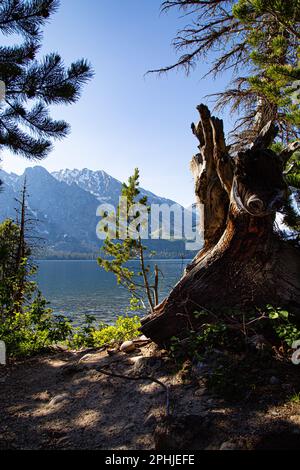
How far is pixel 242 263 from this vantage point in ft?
16.4

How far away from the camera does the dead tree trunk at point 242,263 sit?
4.52 meters

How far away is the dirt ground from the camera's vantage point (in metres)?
2.90

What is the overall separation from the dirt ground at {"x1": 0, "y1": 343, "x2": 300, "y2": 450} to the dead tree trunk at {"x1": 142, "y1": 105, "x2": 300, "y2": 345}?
0.74 m

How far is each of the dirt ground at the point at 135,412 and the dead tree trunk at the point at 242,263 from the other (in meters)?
0.74

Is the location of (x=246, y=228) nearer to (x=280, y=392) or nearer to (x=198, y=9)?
(x=280, y=392)

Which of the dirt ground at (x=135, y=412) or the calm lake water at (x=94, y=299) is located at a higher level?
the dirt ground at (x=135, y=412)

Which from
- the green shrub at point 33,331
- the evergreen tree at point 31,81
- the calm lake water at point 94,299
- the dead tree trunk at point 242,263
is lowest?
the calm lake water at point 94,299

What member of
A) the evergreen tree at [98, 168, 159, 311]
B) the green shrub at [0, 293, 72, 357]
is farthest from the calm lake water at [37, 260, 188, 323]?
the evergreen tree at [98, 168, 159, 311]

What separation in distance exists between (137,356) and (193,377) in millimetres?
1379

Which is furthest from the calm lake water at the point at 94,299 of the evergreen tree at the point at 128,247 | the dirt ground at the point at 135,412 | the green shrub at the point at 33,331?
the dirt ground at the point at 135,412

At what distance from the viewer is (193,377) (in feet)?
13.9

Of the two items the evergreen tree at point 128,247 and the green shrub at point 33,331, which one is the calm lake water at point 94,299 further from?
the evergreen tree at point 128,247

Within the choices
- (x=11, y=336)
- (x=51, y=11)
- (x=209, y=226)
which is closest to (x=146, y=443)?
(x=209, y=226)

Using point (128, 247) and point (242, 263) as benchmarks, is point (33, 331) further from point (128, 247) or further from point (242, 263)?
point (242, 263)
